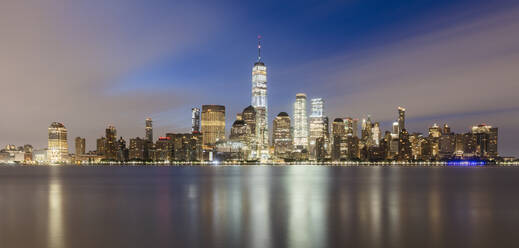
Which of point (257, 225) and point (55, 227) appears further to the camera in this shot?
point (257, 225)

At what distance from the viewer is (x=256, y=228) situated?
27641 mm

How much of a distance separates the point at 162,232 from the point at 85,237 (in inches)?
170

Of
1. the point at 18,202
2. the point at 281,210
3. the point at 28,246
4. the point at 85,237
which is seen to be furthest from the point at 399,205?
the point at 18,202

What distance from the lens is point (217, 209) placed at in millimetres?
39188

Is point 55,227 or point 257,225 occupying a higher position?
point 55,227

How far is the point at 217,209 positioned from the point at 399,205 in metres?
17.6

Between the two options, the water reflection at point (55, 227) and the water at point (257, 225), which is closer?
the water reflection at point (55, 227)

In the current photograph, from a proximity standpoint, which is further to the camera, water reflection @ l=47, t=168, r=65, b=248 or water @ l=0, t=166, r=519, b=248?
water @ l=0, t=166, r=519, b=248

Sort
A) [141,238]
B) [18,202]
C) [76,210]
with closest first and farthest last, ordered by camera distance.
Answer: [141,238]
[76,210]
[18,202]

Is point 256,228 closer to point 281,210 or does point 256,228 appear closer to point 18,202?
point 281,210

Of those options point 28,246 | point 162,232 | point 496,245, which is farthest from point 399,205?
point 28,246

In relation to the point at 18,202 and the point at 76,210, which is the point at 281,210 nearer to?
the point at 76,210

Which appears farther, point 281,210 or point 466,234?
→ point 281,210

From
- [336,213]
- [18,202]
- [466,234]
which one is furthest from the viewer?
[18,202]
